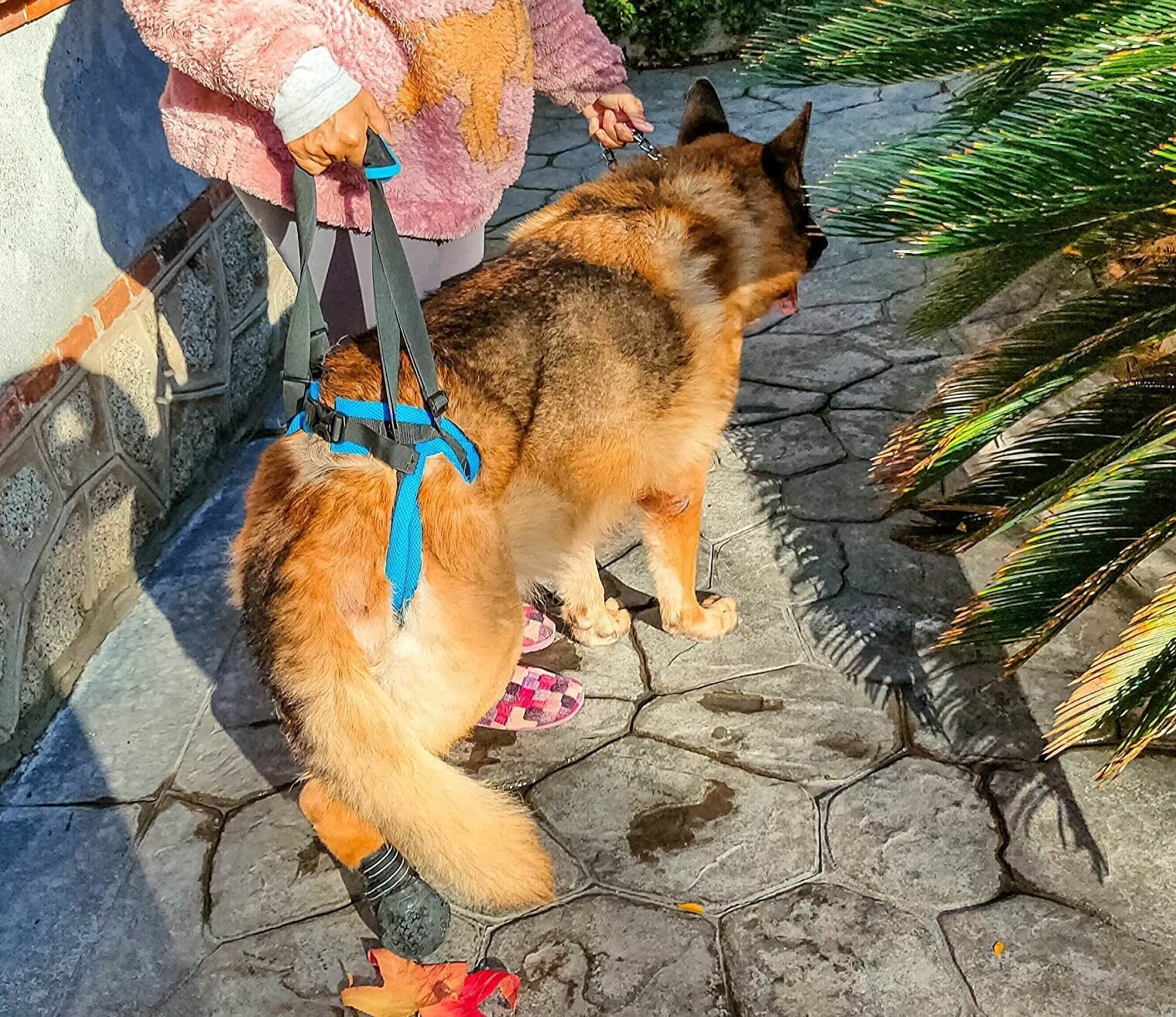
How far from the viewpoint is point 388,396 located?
6.16 ft

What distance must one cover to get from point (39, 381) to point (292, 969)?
1.88 meters

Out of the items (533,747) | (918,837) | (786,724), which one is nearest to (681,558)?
(786,724)

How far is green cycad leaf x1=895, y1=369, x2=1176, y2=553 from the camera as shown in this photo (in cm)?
207

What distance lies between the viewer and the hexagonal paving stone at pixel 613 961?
2143 mm

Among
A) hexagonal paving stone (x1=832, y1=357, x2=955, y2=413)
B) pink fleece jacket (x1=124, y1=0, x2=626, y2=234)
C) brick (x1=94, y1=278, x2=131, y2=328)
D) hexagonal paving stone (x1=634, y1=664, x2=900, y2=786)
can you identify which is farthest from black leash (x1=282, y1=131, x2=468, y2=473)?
hexagonal paving stone (x1=832, y1=357, x2=955, y2=413)

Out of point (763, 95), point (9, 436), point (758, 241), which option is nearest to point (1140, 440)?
point (758, 241)

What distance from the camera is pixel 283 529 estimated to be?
1.96m

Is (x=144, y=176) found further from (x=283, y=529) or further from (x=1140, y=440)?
(x=1140, y=440)

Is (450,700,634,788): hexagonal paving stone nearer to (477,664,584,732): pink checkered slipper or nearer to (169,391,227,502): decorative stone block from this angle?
(477,664,584,732): pink checkered slipper

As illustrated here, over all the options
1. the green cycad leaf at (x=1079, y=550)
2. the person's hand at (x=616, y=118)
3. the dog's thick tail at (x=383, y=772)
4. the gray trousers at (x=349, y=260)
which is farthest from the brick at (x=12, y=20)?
the green cycad leaf at (x=1079, y=550)

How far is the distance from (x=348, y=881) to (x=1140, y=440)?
2037 mm

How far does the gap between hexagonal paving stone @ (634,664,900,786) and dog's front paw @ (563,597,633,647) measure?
12.2 inches

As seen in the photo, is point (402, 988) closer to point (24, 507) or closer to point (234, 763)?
point (234, 763)

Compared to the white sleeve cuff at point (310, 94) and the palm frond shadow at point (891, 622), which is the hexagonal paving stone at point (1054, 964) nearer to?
the palm frond shadow at point (891, 622)
